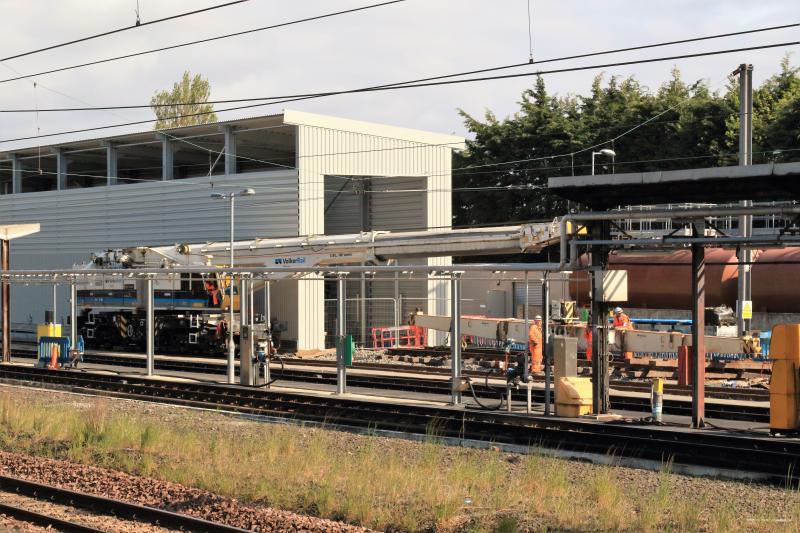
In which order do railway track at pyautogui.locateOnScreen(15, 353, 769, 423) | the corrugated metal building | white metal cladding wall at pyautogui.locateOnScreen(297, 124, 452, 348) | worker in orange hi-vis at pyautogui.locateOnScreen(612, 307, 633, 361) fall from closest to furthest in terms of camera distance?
railway track at pyautogui.locateOnScreen(15, 353, 769, 423) → worker in orange hi-vis at pyautogui.locateOnScreen(612, 307, 633, 361) → white metal cladding wall at pyautogui.locateOnScreen(297, 124, 452, 348) → the corrugated metal building

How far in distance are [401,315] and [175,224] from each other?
10.9 m

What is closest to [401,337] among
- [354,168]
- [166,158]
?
[354,168]

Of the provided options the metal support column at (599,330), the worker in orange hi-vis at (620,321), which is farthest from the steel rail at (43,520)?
the worker in orange hi-vis at (620,321)

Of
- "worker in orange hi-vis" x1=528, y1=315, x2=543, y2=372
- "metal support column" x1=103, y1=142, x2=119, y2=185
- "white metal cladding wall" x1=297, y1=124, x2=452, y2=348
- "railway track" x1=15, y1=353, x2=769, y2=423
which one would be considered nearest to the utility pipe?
"railway track" x1=15, y1=353, x2=769, y2=423

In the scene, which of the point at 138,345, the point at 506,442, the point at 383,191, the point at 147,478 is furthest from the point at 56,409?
the point at 383,191

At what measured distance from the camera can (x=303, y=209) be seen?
1378 inches

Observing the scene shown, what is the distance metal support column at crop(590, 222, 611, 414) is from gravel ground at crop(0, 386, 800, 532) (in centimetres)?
331

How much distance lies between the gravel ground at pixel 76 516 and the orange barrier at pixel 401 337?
70.2ft

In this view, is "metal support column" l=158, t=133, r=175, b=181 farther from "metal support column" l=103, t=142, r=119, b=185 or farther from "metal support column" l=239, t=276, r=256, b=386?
"metal support column" l=239, t=276, r=256, b=386

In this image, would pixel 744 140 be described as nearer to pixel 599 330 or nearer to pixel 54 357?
pixel 599 330

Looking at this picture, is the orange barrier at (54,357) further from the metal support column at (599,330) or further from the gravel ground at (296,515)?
the metal support column at (599,330)

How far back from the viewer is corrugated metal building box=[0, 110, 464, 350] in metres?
35.2

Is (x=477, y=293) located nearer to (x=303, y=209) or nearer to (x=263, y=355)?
(x=303, y=209)

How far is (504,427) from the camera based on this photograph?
1614cm
